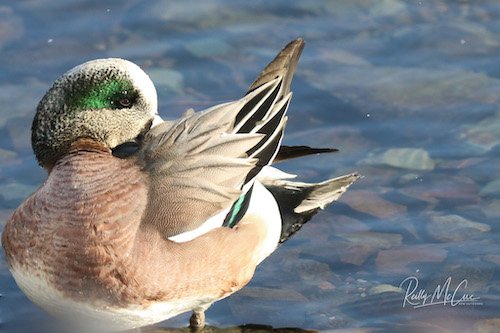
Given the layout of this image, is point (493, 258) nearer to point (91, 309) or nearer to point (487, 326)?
point (487, 326)

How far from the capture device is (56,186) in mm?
4238

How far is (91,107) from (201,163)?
0.52 metres

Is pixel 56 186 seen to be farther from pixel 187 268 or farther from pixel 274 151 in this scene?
pixel 274 151

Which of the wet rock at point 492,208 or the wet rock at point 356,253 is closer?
the wet rock at point 356,253

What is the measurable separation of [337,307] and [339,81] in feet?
6.30

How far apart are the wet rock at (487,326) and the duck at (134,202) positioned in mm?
1022

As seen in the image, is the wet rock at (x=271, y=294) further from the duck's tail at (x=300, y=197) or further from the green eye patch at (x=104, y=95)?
the green eye patch at (x=104, y=95)

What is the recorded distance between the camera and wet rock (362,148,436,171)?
5.91 metres

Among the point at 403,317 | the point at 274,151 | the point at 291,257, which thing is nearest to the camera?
the point at 274,151

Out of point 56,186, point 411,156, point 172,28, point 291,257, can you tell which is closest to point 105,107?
point 56,186

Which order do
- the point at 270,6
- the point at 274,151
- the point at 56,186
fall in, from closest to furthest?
1. the point at 56,186
2. the point at 274,151
3. the point at 270,6

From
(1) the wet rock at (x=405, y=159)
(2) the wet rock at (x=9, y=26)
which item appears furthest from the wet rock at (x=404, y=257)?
(2) the wet rock at (x=9, y=26)

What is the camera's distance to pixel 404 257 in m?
5.29

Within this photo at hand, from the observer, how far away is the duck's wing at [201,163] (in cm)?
426
